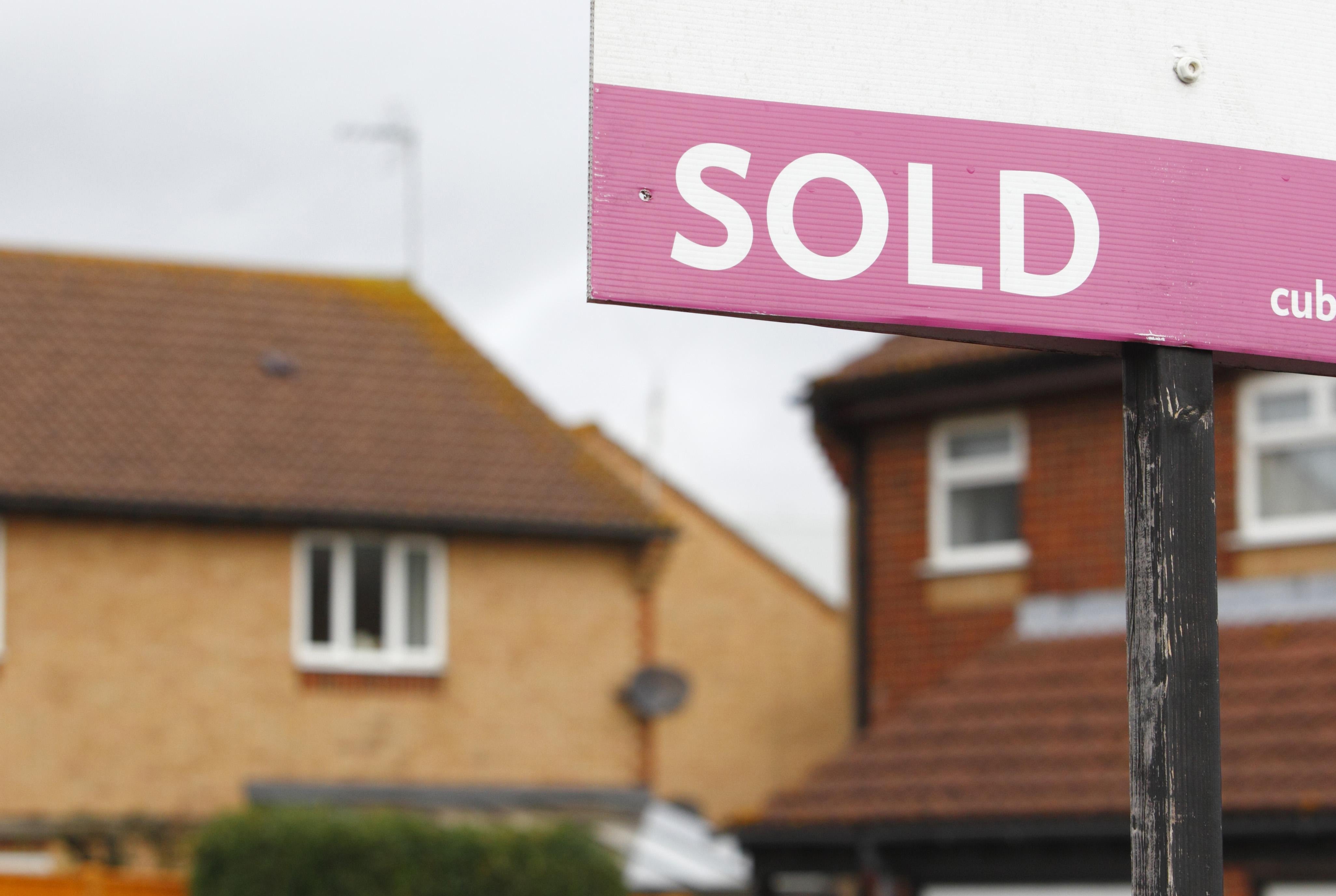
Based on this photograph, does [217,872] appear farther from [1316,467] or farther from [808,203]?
[808,203]

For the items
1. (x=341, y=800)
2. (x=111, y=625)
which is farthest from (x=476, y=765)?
(x=111, y=625)

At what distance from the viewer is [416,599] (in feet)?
78.8

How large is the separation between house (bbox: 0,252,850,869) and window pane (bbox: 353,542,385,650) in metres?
0.04

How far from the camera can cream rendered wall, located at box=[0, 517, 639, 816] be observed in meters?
22.2

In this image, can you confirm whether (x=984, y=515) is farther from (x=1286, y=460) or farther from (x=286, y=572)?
(x=286, y=572)

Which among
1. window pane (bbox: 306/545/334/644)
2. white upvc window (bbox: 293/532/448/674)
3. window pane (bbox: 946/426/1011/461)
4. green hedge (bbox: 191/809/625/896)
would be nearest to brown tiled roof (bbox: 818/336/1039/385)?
window pane (bbox: 946/426/1011/461)

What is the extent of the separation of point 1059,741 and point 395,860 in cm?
612

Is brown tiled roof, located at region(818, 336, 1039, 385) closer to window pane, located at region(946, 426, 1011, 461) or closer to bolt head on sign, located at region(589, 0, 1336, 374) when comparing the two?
window pane, located at region(946, 426, 1011, 461)

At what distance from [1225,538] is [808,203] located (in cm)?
1420

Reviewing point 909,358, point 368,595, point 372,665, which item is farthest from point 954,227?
point 368,595

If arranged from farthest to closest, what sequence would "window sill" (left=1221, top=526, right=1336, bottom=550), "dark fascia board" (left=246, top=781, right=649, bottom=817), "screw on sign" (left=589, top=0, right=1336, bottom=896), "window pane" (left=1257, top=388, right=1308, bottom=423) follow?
"dark fascia board" (left=246, top=781, right=649, bottom=817), "window pane" (left=1257, top=388, right=1308, bottom=423), "window sill" (left=1221, top=526, right=1336, bottom=550), "screw on sign" (left=589, top=0, right=1336, bottom=896)

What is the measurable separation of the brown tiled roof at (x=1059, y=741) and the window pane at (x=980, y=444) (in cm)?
191

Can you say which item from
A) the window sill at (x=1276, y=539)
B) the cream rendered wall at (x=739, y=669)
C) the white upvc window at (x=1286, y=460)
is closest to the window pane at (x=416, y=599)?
the cream rendered wall at (x=739, y=669)

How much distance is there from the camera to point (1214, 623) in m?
3.32
